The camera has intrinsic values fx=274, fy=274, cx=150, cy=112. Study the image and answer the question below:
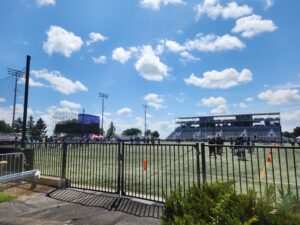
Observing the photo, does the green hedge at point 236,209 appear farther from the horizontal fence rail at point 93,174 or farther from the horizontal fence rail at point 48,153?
the horizontal fence rail at point 48,153

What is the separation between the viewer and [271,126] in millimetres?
111938

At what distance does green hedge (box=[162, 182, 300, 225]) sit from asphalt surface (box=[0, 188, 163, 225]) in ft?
8.41

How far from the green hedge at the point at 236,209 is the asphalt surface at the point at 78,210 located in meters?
2.56

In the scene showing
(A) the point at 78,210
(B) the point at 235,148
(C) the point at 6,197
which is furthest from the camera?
(B) the point at 235,148

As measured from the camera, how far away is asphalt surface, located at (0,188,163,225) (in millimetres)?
5715

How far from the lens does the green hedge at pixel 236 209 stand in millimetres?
2555

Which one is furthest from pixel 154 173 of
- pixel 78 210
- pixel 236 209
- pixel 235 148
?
pixel 236 209

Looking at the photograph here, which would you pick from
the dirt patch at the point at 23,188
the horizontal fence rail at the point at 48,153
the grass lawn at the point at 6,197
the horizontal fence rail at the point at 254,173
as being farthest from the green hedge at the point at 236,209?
the horizontal fence rail at the point at 48,153

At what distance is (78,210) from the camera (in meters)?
6.45

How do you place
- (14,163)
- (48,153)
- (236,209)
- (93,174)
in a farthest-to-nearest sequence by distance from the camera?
(48,153), (93,174), (14,163), (236,209)

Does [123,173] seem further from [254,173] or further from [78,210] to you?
[254,173]

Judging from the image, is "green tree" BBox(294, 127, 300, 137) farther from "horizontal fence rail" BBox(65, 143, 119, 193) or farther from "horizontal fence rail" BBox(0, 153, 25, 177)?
"horizontal fence rail" BBox(0, 153, 25, 177)

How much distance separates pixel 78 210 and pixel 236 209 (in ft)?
15.4

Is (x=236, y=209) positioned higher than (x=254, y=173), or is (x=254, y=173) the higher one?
(x=236, y=209)
